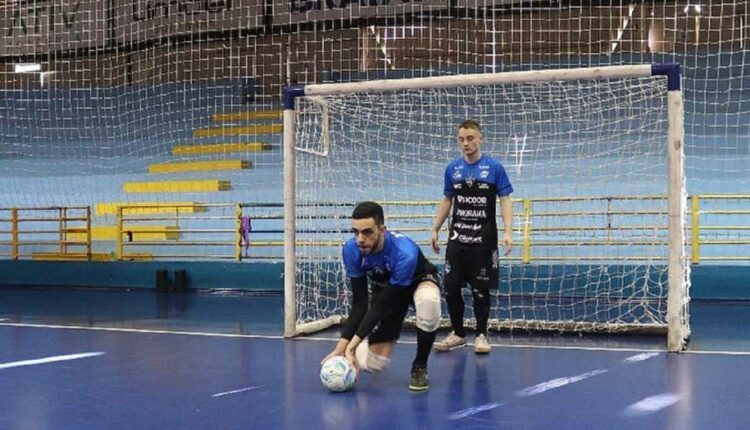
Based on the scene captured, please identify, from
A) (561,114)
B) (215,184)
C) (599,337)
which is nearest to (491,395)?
(599,337)

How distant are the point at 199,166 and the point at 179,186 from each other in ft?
1.61

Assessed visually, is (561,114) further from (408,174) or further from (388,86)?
(388,86)

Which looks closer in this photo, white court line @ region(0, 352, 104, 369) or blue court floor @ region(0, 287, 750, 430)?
blue court floor @ region(0, 287, 750, 430)

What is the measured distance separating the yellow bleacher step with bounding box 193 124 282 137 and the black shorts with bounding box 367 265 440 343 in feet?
31.4

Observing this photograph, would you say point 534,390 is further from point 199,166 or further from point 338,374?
point 199,166

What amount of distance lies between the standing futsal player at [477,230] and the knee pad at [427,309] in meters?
1.35

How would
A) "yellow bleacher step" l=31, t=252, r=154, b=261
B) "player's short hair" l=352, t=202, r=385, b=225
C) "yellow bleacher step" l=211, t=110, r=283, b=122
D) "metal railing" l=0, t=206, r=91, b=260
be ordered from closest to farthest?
"player's short hair" l=352, t=202, r=385, b=225, "yellow bleacher step" l=31, t=252, r=154, b=261, "yellow bleacher step" l=211, t=110, r=283, b=122, "metal railing" l=0, t=206, r=91, b=260

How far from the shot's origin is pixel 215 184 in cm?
1487

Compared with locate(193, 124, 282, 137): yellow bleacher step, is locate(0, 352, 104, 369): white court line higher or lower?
lower

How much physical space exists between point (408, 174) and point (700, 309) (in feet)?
16.2

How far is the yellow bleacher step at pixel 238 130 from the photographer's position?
577 inches

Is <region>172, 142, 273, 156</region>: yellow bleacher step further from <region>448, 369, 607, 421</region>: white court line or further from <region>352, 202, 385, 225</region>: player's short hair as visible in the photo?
<region>352, 202, 385, 225</region>: player's short hair

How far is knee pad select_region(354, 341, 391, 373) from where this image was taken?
5.25 metres

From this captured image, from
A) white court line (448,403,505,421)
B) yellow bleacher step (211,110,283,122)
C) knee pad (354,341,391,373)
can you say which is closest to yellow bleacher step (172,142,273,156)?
yellow bleacher step (211,110,283,122)
